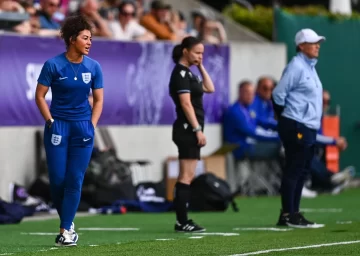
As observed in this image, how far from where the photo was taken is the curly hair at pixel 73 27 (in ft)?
35.7

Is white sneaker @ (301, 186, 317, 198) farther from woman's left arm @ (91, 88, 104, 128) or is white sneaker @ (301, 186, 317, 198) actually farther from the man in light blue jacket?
woman's left arm @ (91, 88, 104, 128)

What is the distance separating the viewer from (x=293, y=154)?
1320 centimetres

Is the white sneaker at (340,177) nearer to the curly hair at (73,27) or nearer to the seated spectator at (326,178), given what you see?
the seated spectator at (326,178)

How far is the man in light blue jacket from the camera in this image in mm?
13078

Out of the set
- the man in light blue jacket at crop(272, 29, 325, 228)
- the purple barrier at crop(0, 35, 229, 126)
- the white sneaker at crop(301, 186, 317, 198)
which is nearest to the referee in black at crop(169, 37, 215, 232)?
the man in light blue jacket at crop(272, 29, 325, 228)

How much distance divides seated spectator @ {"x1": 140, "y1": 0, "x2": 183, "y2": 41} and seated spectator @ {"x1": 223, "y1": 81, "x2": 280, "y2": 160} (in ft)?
4.80

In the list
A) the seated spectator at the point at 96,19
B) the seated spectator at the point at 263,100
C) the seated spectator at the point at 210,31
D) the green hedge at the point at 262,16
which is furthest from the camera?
the green hedge at the point at 262,16

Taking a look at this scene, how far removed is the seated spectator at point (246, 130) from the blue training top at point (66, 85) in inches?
342

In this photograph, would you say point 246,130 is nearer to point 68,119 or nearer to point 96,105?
point 96,105

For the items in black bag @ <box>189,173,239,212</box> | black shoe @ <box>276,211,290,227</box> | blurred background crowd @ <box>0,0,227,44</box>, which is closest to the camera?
black shoe @ <box>276,211,290,227</box>

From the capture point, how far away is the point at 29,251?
34.2 ft

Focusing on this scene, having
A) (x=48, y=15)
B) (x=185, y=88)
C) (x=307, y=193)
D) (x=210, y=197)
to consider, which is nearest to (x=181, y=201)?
(x=185, y=88)

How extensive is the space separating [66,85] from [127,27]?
824 centimetres

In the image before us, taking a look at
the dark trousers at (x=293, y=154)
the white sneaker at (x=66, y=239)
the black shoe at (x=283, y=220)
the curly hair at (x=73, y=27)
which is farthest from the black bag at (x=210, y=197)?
the curly hair at (x=73, y=27)
